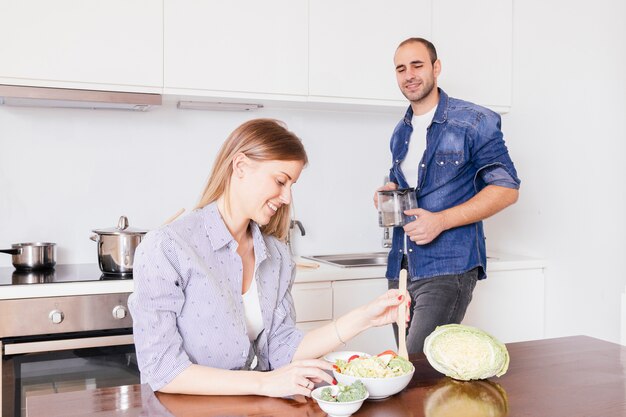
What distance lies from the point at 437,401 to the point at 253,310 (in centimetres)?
54

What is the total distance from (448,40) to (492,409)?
239 centimetres

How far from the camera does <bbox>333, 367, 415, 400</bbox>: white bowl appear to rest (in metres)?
1.25

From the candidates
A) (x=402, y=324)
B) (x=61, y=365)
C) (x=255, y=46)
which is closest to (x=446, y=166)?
(x=255, y=46)

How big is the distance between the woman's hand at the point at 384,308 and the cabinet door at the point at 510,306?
161cm

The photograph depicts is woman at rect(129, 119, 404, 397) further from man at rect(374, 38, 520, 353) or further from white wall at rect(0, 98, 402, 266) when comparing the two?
white wall at rect(0, 98, 402, 266)

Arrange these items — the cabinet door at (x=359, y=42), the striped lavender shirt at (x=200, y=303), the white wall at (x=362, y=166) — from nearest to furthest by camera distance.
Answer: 1. the striped lavender shirt at (x=200, y=303)
2. the white wall at (x=362, y=166)
3. the cabinet door at (x=359, y=42)

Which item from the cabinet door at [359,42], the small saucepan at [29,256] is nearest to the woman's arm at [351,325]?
the small saucepan at [29,256]

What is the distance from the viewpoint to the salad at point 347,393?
3.87ft

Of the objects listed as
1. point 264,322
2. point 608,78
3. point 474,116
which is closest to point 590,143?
point 608,78

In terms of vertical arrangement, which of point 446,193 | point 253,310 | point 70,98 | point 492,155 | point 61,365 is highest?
point 70,98

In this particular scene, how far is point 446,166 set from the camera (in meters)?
2.44

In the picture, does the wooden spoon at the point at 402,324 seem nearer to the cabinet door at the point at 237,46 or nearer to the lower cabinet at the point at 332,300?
the lower cabinet at the point at 332,300

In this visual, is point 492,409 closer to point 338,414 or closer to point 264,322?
point 338,414

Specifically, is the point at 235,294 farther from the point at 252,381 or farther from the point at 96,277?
the point at 96,277
